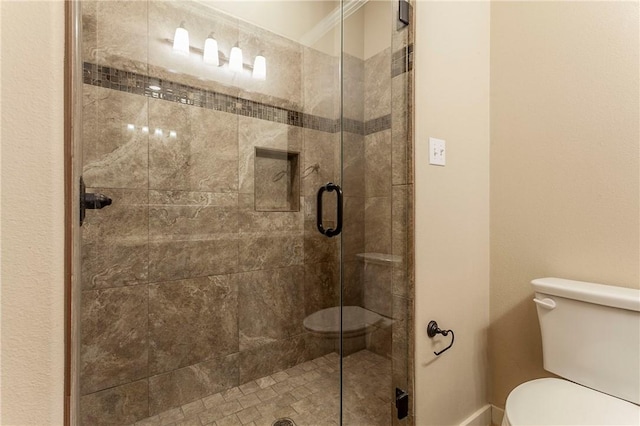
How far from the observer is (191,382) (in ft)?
5.43

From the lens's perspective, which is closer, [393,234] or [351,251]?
[393,234]

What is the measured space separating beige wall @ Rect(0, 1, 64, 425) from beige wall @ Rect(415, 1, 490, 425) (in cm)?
114

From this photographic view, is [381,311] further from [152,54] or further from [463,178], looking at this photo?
[152,54]

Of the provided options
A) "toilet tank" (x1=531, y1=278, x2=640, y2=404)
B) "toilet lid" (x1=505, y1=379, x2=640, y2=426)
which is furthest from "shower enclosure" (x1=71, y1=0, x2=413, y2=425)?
"toilet tank" (x1=531, y1=278, x2=640, y2=404)

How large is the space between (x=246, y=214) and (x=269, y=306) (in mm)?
615

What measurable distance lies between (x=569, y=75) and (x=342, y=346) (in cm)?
163

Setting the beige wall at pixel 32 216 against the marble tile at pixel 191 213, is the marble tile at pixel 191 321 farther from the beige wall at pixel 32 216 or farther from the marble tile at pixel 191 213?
the beige wall at pixel 32 216

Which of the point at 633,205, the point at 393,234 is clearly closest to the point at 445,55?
the point at 393,234

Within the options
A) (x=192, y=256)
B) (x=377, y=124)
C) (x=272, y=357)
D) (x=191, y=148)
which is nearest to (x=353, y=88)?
(x=377, y=124)

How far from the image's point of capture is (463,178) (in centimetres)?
145

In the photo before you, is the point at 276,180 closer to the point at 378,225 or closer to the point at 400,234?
the point at 378,225

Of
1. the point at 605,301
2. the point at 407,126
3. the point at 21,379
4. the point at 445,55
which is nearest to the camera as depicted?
the point at 21,379

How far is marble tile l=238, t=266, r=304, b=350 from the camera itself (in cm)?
185

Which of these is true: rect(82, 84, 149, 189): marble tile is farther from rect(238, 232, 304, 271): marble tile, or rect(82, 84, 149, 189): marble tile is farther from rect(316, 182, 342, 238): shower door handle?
rect(316, 182, 342, 238): shower door handle
